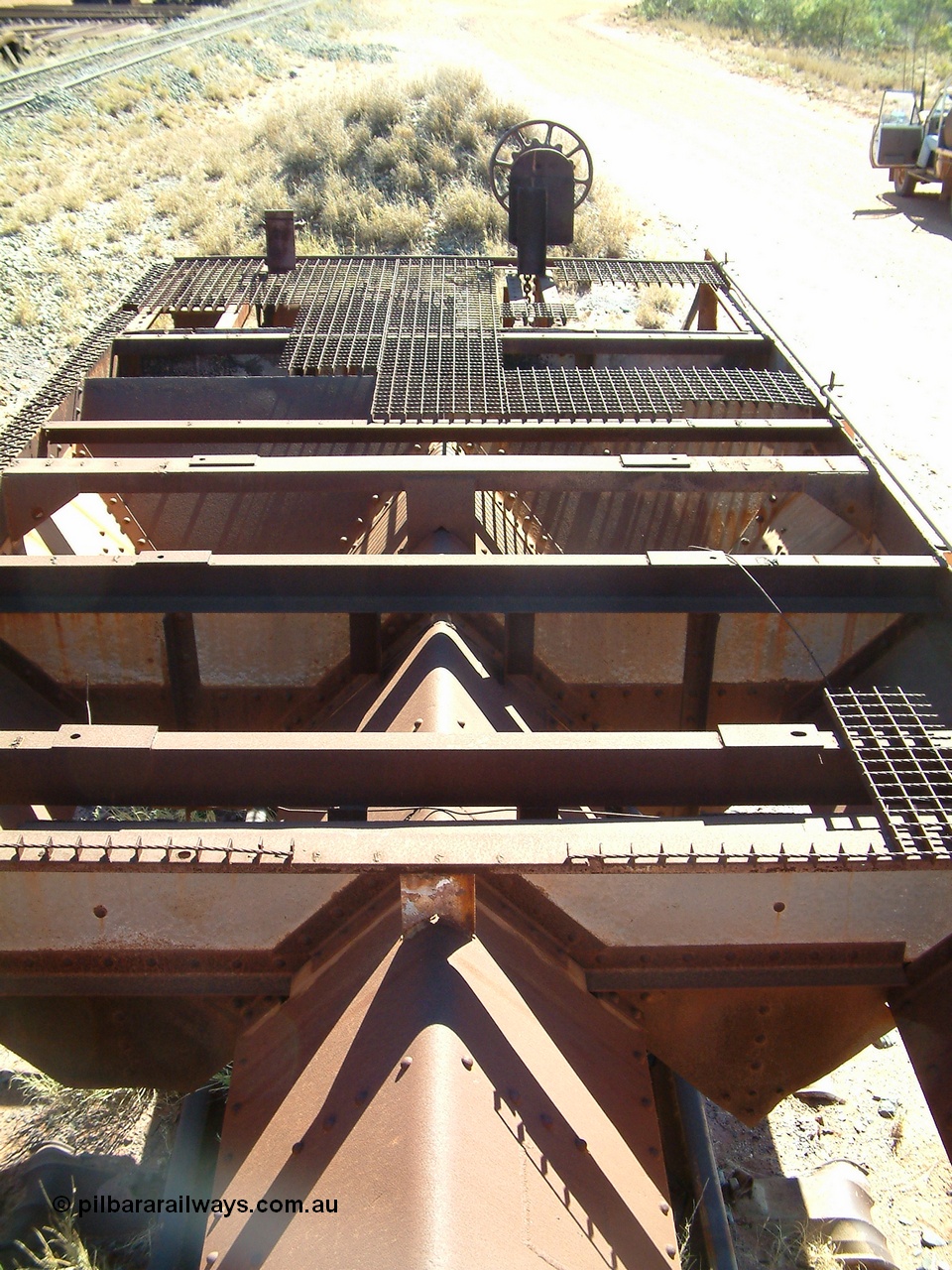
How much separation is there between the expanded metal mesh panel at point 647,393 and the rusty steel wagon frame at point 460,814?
87mm

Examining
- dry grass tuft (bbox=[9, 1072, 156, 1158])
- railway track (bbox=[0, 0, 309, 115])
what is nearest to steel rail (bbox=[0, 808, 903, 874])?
dry grass tuft (bbox=[9, 1072, 156, 1158])

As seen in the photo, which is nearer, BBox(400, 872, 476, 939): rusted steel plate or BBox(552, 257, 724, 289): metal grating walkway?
BBox(400, 872, 476, 939): rusted steel plate

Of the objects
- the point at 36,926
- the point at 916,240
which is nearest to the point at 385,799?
the point at 36,926

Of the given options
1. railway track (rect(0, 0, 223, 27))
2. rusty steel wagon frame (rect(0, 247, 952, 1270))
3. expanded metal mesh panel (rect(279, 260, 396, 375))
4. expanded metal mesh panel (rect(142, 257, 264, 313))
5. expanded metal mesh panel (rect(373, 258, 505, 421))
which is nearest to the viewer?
rusty steel wagon frame (rect(0, 247, 952, 1270))

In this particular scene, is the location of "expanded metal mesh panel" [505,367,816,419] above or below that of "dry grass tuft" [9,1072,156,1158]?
above

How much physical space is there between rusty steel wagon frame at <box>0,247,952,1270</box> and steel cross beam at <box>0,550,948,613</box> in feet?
0.05

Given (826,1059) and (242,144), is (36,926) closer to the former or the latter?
(826,1059)

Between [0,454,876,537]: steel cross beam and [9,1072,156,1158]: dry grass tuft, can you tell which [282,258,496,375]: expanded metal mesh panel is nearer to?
[0,454,876,537]: steel cross beam

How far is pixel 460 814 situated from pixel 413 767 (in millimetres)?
402

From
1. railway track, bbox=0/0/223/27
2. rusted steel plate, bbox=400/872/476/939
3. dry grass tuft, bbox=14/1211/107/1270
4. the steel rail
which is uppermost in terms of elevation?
railway track, bbox=0/0/223/27

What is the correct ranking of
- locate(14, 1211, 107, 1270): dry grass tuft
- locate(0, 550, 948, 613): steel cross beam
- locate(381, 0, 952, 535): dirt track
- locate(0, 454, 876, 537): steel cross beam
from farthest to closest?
locate(381, 0, 952, 535): dirt track < locate(0, 454, 876, 537): steel cross beam < locate(0, 550, 948, 613): steel cross beam < locate(14, 1211, 107, 1270): dry grass tuft

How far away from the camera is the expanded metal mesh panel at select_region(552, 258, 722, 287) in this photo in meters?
6.75

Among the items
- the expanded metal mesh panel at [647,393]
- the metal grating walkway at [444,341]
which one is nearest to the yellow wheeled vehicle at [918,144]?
the metal grating walkway at [444,341]

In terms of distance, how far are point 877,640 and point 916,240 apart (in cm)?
1509
